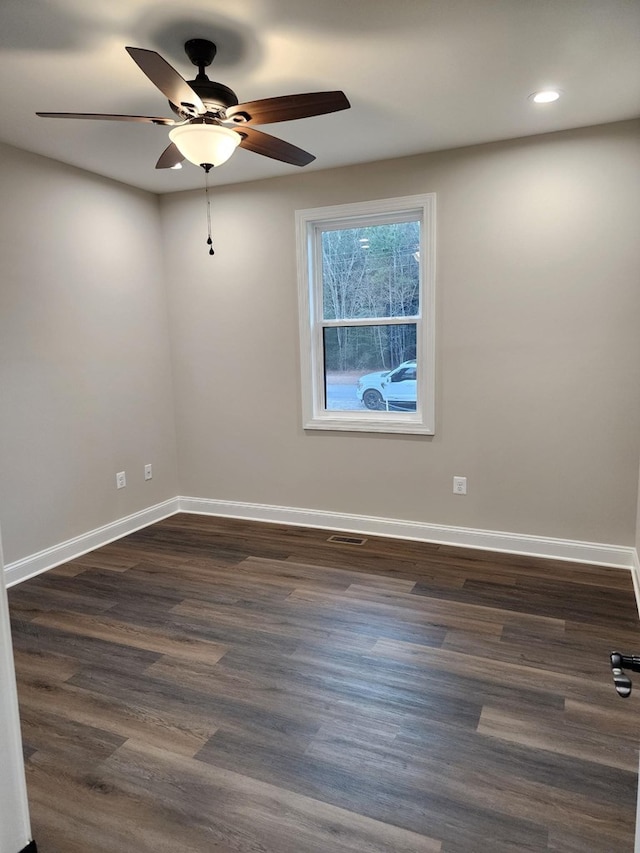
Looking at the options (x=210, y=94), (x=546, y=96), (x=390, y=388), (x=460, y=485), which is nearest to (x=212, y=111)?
(x=210, y=94)

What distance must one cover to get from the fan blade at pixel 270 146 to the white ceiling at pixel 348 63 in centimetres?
27

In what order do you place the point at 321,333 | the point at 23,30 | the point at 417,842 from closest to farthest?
the point at 417,842
the point at 23,30
the point at 321,333

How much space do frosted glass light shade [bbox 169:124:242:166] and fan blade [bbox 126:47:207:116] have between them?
0.23 ft

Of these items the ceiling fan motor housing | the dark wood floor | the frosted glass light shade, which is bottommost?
the dark wood floor

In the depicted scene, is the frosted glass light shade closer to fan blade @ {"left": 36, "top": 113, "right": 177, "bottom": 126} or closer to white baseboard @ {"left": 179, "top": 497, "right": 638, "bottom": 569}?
fan blade @ {"left": 36, "top": 113, "right": 177, "bottom": 126}

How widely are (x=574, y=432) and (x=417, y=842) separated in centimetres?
252

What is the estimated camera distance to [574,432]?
11.1 ft

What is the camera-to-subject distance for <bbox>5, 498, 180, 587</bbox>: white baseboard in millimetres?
3367

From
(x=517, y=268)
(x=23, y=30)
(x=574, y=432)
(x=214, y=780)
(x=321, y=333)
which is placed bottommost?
(x=214, y=780)

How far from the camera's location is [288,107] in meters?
2.09

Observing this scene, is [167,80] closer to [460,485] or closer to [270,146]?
[270,146]

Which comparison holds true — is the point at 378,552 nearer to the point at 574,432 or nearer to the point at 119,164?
the point at 574,432

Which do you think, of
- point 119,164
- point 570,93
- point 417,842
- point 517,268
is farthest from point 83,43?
point 417,842

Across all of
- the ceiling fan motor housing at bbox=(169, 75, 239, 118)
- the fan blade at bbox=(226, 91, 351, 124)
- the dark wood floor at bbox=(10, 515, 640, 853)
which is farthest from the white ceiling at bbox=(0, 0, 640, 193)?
the dark wood floor at bbox=(10, 515, 640, 853)
